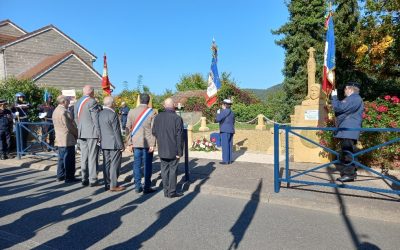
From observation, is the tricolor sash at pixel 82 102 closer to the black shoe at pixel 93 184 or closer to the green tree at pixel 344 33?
the black shoe at pixel 93 184

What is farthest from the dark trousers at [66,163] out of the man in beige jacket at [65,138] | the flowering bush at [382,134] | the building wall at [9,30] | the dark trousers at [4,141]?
the building wall at [9,30]

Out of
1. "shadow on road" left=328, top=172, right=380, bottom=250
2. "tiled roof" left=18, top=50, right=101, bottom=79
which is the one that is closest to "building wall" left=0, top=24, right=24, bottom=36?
"tiled roof" left=18, top=50, right=101, bottom=79

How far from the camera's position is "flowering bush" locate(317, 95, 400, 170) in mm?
7215

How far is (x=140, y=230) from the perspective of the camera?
4.41 meters

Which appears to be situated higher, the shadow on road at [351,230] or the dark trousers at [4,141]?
the dark trousers at [4,141]

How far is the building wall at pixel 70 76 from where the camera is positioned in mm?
26066

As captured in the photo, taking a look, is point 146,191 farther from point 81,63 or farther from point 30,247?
point 81,63

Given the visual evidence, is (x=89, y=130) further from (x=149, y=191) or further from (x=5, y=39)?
(x=5, y=39)

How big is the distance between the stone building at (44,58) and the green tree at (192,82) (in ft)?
67.7

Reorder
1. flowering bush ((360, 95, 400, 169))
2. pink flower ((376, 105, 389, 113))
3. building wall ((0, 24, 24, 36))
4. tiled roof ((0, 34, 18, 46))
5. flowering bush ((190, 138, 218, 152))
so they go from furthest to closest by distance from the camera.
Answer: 1. building wall ((0, 24, 24, 36))
2. tiled roof ((0, 34, 18, 46))
3. flowering bush ((190, 138, 218, 152))
4. pink flower ((376, 105, 389, 113))
5. flowering bush ((360, 95, 400, 169))

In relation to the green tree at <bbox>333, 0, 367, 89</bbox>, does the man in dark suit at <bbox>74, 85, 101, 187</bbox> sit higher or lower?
lower

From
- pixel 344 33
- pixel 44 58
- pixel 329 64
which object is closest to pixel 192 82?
pixel 44 58

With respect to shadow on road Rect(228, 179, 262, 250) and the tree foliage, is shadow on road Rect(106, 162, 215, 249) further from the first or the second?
the tree foliage

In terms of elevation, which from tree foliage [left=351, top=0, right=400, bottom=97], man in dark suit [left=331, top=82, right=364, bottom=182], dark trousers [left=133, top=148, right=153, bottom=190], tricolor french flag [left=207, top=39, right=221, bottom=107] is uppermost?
tree foliage [left=351, top=0, right=400, bottom=97]
